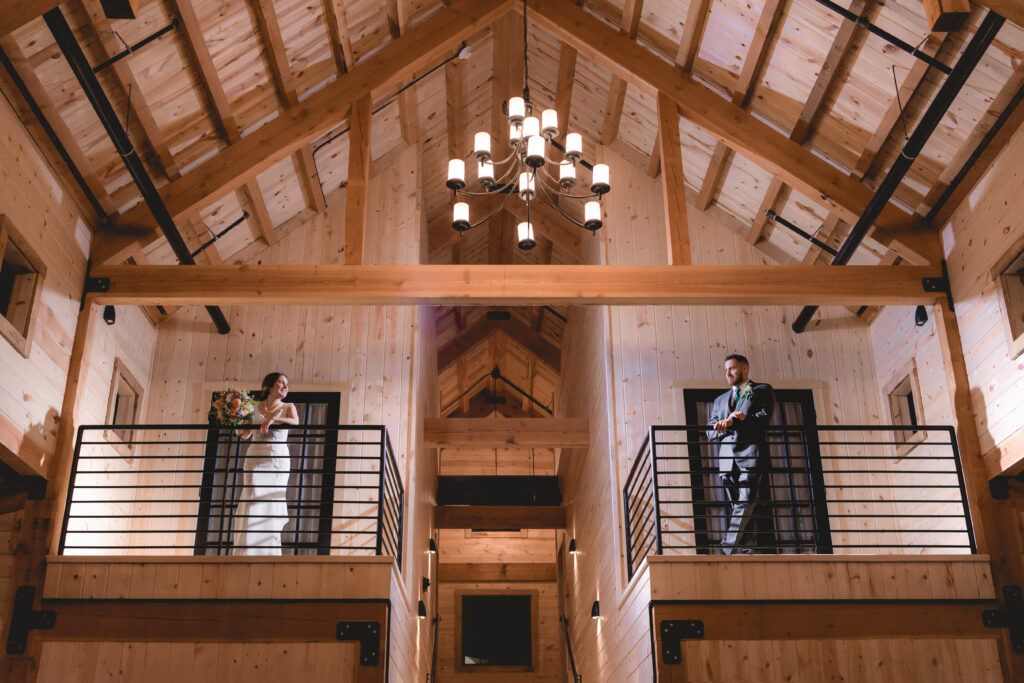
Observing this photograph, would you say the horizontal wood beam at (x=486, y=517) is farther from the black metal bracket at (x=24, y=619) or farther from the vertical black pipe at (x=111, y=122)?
the black metal bracket at (x=24, y=619)

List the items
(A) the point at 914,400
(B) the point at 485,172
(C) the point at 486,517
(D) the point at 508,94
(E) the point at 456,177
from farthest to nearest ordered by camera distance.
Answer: (C) the point at 486,517 → (D) the point at 508,94 → (A) the point at 914,400 → (B) the point at 485,172 → (E) the point at 456,177

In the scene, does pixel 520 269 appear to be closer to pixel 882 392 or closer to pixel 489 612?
pixel 882 392

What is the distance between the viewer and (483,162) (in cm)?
627

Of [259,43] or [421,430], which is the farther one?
[421,430]

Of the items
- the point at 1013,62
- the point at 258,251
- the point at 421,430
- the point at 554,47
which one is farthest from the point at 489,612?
the point at 1013,62

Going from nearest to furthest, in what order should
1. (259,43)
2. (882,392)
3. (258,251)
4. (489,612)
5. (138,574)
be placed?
(138,574) → (259,43) → (882,392) → (258,251) → (489,612)

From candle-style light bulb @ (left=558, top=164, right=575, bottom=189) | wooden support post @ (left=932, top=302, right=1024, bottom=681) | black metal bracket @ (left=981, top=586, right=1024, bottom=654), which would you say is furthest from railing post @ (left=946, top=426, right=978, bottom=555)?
candle-style light bulb @ (left=558, top=164, right=575, bottom=189)

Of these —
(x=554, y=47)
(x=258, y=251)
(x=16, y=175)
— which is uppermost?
(x=554, y=47)

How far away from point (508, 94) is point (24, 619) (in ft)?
21.7

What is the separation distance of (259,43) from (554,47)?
311 cm

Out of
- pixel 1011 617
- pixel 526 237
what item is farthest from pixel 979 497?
pixel 526 237

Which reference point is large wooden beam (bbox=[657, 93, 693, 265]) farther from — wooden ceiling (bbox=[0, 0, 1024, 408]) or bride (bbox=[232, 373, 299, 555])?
bride (bbox=[232, 373, 299, 555])

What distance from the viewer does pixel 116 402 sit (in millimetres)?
8742

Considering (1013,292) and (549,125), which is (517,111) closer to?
(549,125)
